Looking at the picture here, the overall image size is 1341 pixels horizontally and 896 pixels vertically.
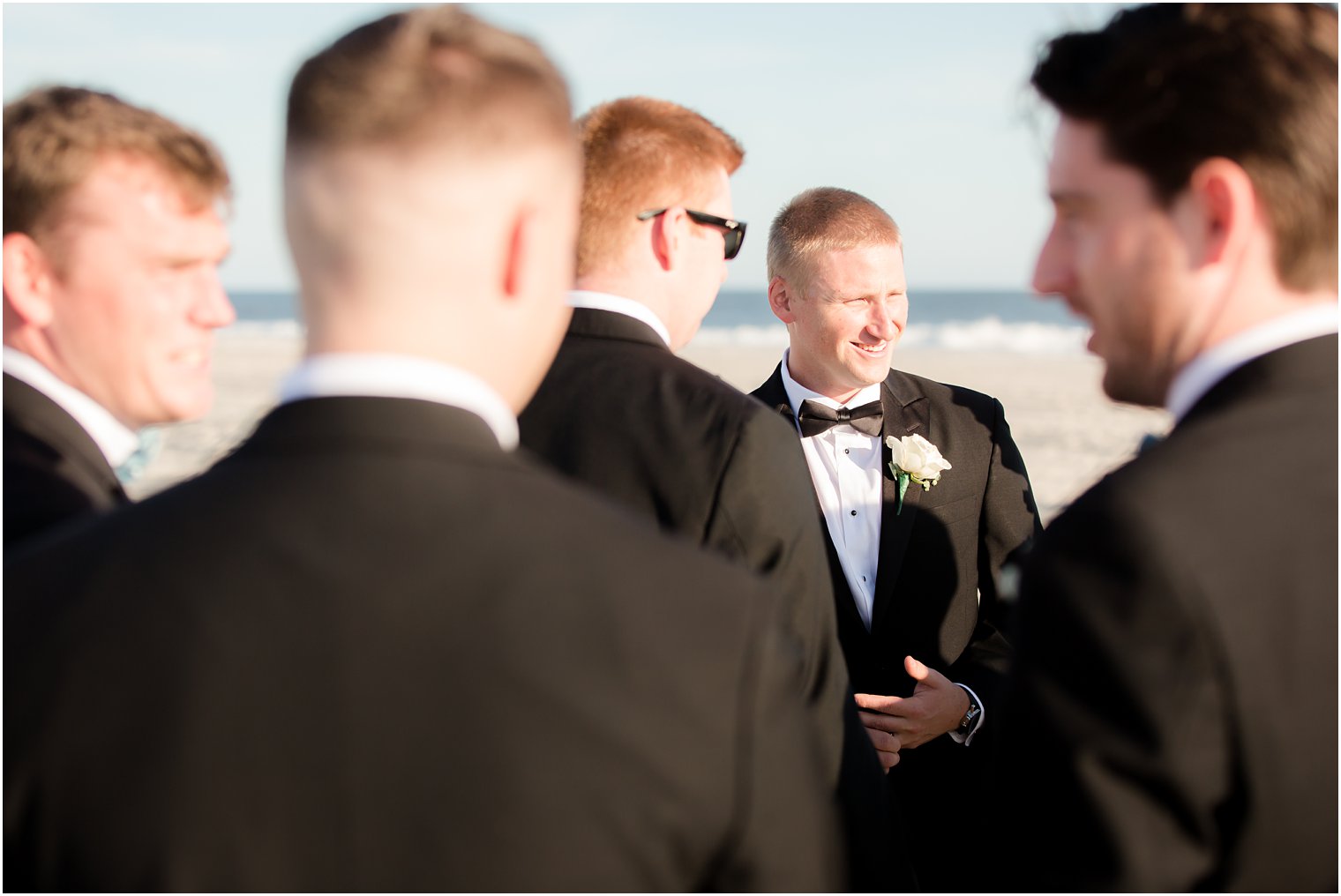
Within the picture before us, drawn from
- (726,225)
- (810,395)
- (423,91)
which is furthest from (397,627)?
(810,395)

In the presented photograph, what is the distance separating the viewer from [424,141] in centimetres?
156

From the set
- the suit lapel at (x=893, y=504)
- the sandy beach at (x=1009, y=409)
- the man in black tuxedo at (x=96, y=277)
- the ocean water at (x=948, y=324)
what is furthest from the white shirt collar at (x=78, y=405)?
the ocean water at (x=948, y=324)

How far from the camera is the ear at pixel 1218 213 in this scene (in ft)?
6.16

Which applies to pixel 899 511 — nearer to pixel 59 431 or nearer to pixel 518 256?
pixel 59 431

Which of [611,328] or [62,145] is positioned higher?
[62,145]

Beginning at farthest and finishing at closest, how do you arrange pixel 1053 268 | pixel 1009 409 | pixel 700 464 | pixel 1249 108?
1. pixel 1009 409
2. pixel 700 464
3. pixel 1053 268
4. pixel 1249 108

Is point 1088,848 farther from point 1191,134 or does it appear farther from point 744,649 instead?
point 1191,134

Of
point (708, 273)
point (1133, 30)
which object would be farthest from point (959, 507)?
point (1133, 30)

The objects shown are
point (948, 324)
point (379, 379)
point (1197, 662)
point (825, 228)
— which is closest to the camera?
point (379, 379)

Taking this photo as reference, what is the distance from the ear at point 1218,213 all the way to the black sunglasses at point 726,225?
161 centimetres

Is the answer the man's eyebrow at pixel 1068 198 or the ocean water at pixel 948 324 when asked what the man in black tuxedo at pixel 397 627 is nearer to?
the man's eyebrow at pixel 1068 198

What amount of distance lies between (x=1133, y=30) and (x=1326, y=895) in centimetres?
146

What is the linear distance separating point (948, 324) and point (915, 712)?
56047 mm

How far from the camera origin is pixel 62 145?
2.45 metres
